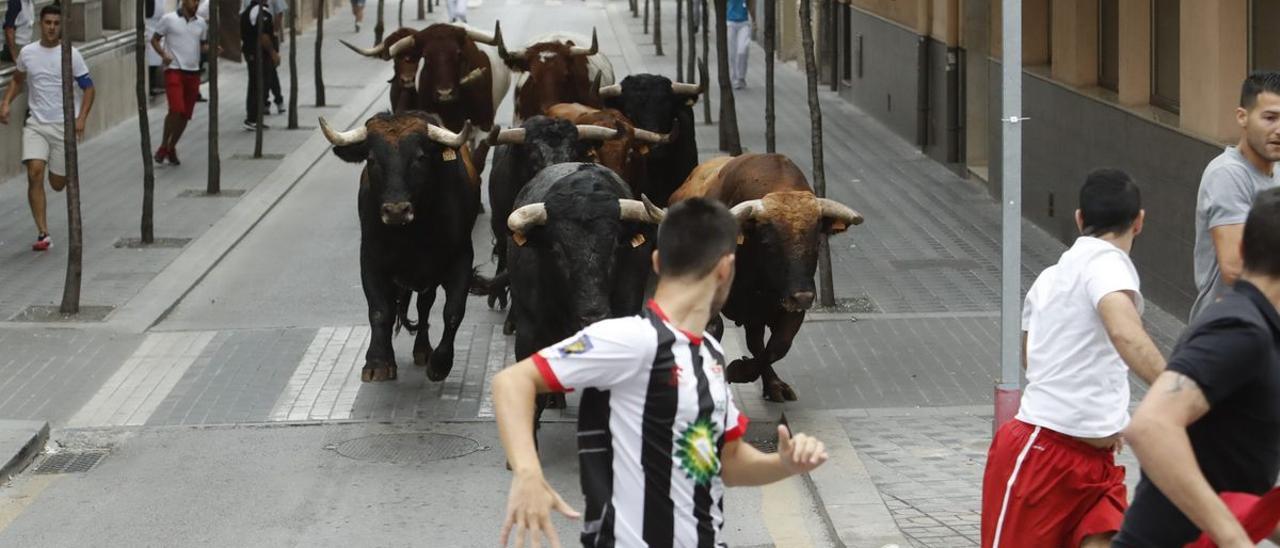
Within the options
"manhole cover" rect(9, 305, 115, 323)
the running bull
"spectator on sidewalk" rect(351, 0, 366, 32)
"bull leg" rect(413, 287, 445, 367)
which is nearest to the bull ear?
"bull leg" rect(413, 287, 445, 367)

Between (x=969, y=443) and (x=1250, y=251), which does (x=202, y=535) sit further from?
(x=1250, y=251)

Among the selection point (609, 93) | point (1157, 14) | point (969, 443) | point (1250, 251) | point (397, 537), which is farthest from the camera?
point (609, 93)

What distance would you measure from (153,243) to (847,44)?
1567cm

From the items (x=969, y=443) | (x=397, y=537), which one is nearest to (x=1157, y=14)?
(x=969, y=443)

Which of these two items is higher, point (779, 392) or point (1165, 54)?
point (1165, 54)

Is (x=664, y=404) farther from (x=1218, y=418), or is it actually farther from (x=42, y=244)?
(x=42, y=244)

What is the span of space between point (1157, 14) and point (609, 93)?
4502mm

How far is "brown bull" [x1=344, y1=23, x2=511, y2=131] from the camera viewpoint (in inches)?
774

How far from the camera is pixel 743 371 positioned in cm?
1173

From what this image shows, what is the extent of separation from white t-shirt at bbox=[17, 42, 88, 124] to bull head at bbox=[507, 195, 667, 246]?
26.8 ft

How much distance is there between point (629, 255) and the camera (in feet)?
35.7

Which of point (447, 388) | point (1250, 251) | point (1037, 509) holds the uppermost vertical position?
point (1250, 251)

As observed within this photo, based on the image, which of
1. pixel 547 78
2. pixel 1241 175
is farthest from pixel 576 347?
pixel 547 78

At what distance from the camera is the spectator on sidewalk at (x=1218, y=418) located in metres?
4.70
